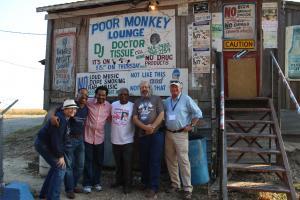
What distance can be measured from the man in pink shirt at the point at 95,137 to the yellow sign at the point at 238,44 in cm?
264

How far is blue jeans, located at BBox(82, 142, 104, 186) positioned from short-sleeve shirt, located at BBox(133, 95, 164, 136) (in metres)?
0.90

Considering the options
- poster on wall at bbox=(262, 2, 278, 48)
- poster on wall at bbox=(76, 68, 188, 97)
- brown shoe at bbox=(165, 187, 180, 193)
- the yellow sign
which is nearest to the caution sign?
the yellow sign

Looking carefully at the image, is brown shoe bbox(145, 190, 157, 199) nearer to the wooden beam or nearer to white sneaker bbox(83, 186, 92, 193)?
white sneaker bbox(83, 186, 92, 193)

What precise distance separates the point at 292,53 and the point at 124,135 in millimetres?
6286

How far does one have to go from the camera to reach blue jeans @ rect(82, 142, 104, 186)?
790cm

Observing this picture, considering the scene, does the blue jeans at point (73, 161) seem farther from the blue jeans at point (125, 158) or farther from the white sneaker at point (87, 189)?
the blue jeans at point (125, 158)

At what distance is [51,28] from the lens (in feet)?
34.3

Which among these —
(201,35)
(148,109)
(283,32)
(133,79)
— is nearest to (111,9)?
(133,79)

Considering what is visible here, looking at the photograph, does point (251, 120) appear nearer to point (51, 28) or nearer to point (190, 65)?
point (190, 65)

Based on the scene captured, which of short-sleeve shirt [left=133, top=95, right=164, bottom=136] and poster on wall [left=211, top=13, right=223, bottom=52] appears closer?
short-sleeve shirt [left=133, top=95, right=164, bottom=136]

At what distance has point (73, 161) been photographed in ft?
24.9

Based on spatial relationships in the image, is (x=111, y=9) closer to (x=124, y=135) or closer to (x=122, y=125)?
(x=122, y=125)

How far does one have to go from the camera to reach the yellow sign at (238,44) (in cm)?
867

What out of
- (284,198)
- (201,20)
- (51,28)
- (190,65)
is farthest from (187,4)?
(284,198)
